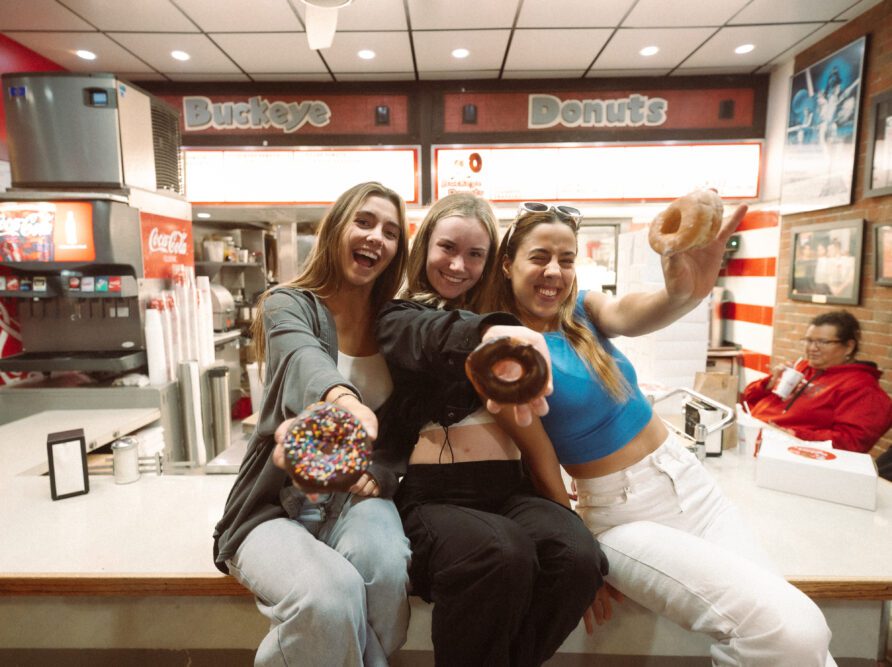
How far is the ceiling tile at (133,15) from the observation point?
3545 millimetres

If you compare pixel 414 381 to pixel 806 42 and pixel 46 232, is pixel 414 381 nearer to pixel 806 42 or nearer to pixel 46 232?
pixel 46 232

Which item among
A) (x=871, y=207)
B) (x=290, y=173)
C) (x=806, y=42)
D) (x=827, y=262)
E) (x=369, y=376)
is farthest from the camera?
(x=290, y=173)

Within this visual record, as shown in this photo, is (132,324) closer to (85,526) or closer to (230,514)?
(85,526)

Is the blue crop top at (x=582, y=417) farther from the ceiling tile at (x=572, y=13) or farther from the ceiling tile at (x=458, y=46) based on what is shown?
the ceiling tile at (x=458, y=46)

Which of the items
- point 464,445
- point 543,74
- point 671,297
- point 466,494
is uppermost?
point 543,74

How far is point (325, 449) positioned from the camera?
3.26 ft

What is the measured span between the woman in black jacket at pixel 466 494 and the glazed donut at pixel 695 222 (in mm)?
445

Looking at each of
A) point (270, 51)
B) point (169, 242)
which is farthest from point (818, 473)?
point (270, 51)

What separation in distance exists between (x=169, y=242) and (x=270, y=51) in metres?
1.94

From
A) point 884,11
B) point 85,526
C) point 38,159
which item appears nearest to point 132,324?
point 38,159

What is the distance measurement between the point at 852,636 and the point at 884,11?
4.22 meters

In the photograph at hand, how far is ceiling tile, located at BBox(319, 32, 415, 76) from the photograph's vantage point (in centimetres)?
408

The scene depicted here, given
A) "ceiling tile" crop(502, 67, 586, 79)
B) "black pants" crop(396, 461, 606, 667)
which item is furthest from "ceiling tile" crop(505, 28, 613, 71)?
"black pants" crop(396, 461, 606, 667)

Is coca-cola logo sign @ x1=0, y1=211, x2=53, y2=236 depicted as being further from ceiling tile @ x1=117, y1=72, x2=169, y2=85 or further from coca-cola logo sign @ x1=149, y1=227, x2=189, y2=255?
ceiling tile @ x1=117, y1=72, x2=169, y2=85
